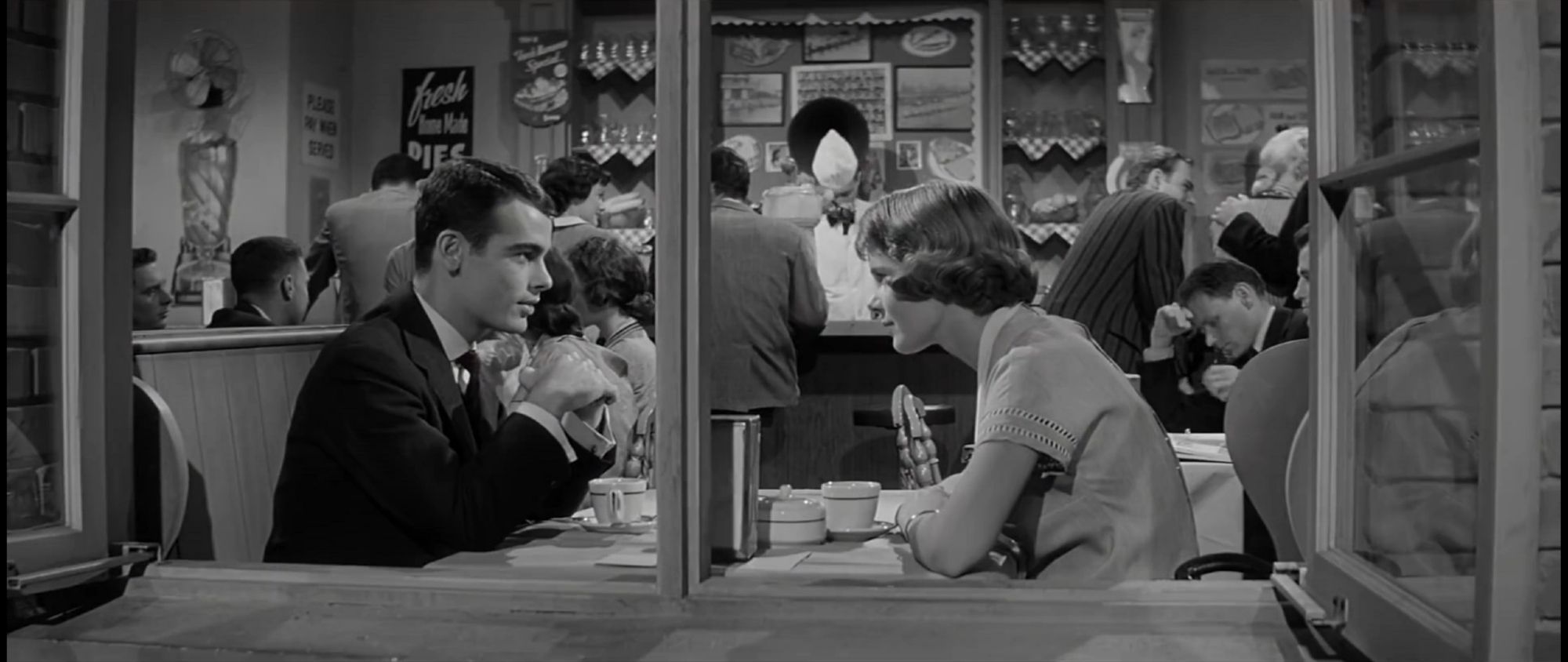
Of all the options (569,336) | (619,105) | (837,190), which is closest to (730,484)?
(569,336)

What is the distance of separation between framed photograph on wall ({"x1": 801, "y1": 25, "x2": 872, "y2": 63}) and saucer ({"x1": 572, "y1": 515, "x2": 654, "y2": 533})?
211 inches

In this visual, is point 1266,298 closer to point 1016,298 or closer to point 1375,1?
point 1016,298

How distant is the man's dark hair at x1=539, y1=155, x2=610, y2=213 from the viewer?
4352 millimetres

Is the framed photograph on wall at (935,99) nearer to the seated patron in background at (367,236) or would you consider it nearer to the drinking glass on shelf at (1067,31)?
the drinking glass on shelf at (1067,31)

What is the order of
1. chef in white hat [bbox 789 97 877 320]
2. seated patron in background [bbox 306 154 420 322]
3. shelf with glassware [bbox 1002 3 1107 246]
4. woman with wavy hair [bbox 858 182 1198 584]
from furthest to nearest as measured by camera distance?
1. shelf with glassware [bbox 1002 3 1107 246]
2. chef in white hat [bbox 789 97 877 320]
3. seated patron in background [bbox 306 154 420 322]
4. woman with wavy hair [bbox 858 182 1198 584]

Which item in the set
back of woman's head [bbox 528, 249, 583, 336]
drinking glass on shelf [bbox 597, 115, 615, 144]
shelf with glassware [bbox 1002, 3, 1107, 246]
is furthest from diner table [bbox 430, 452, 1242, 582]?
drinking glass on shelf [bbox 597, 115, 615, 144]

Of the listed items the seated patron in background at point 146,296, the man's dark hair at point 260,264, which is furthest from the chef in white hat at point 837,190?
the seated patron in background at point 146,296

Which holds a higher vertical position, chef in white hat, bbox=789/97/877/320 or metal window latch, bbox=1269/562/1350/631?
chef in white hat, bbox=789/97/877/320

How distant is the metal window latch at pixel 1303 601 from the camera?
1.25m

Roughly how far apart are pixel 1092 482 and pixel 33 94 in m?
1.42

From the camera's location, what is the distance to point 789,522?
191 centimetres

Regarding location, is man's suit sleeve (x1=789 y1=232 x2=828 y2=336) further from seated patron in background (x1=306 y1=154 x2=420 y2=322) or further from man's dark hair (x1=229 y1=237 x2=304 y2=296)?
man's dark hair (x1=229 y1=237 x2=304 y2=296)

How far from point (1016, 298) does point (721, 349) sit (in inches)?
98.0

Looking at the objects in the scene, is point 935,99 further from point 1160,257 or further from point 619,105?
point 1160,257
